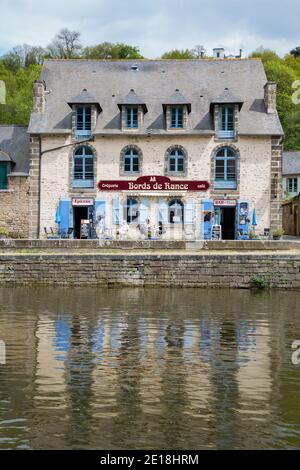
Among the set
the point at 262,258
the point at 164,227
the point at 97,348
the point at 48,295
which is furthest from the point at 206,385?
the point at 164,227

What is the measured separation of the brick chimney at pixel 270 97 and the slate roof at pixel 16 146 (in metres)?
13.8

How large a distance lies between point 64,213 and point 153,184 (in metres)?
5.07

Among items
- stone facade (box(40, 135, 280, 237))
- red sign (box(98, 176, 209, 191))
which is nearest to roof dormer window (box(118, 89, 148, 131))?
stone facade (box(40, 135, 280, 237))

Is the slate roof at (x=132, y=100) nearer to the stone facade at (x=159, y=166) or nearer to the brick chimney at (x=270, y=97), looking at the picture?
the stone facade at (x=159, y=166)

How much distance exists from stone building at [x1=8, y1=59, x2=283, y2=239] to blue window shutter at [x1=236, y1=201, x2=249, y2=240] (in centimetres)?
5

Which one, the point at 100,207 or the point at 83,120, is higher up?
the point at 83,120

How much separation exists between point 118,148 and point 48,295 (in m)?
17.2

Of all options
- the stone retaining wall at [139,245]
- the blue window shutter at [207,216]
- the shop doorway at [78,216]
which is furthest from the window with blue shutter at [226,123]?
the stone retaining wall at [139,245]

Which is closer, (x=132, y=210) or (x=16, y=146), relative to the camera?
(x=132, y=210)

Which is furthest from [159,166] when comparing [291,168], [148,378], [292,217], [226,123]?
[291,168]

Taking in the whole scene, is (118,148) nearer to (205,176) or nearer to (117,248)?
(205,176)

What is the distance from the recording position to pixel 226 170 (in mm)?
38188

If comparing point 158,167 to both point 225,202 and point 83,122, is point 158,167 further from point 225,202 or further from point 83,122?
point 83,122

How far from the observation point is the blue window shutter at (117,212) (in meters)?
38.5
